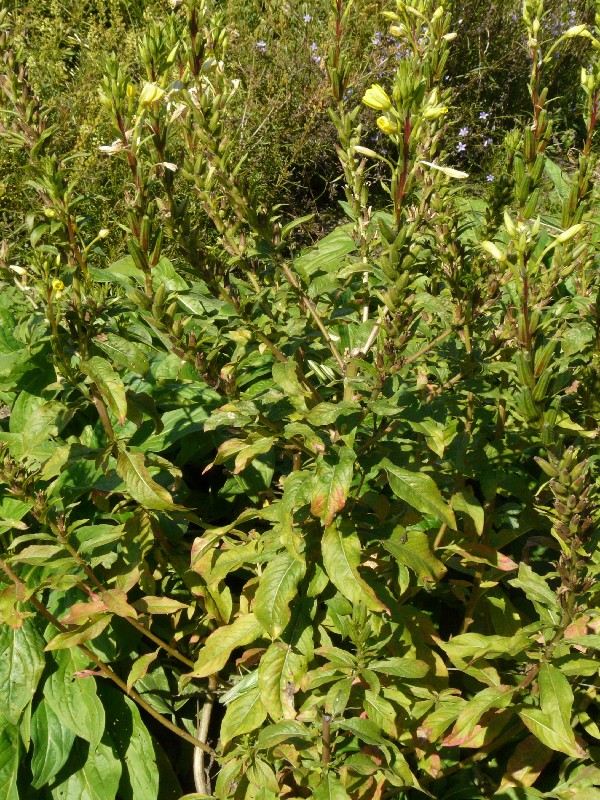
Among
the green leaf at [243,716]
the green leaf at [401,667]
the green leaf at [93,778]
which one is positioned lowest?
the green leaf at [93,778]

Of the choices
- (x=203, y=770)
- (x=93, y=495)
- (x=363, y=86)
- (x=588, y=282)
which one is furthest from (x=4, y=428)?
(x=363, y=86)

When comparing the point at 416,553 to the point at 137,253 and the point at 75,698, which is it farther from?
the point at 75,698

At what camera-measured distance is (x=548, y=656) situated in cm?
171

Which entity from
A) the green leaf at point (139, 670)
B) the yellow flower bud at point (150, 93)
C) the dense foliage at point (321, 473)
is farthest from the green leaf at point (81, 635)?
the yellow flower bud at point (150, 93)

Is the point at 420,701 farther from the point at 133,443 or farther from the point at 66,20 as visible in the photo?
the point at 66,20

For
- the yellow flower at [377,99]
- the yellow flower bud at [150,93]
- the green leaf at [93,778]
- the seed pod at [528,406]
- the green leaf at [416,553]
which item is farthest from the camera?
the green leaf at [93,778]

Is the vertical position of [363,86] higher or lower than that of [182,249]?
lower

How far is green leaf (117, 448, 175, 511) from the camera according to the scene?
1.94 metres

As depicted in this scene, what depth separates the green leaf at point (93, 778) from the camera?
2.23m

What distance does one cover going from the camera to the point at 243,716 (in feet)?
6.63

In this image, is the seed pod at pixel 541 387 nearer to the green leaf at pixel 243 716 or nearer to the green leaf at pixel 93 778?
the green leaf at pixel 243 716

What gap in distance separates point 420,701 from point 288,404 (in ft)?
2.70

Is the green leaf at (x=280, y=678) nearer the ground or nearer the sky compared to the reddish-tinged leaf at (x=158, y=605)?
nearer the ground

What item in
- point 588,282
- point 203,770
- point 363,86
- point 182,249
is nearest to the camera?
point 182,249
